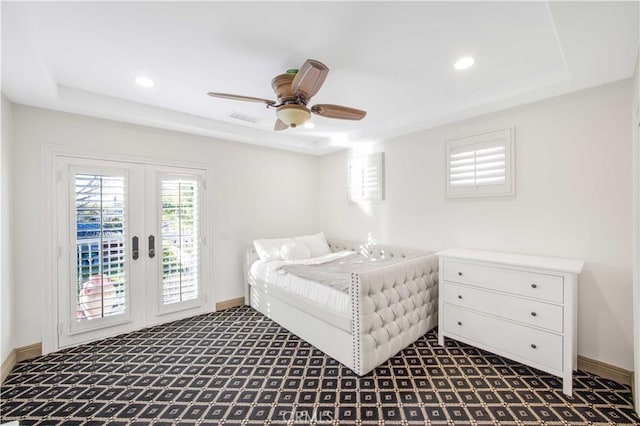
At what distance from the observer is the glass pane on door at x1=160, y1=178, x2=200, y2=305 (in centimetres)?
359

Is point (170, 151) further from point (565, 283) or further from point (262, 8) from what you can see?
point (565, 283)

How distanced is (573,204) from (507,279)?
925 millimetres

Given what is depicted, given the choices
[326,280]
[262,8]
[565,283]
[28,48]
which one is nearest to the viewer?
[262,8]

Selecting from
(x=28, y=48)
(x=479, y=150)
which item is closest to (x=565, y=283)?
A: (x=479, y=150)

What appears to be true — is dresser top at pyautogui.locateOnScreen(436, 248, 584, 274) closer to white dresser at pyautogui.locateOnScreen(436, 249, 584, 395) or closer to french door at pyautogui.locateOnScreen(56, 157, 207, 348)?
white dresser at pyautogui.locateOnScreen(436, 249, 584, 395)

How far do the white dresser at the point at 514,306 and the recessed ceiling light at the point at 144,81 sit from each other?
330cm

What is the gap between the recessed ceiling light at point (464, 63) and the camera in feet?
7.23

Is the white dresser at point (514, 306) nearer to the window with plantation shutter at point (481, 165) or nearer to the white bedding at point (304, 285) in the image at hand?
the window with plantation shutter at point (481, 165)

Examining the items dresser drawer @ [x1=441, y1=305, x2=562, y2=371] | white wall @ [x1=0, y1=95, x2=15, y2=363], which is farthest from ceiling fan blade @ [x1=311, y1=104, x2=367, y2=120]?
white wall @ [x1=0, y1=95, x2=15, y2=363]

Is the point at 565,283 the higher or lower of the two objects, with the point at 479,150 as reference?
lower

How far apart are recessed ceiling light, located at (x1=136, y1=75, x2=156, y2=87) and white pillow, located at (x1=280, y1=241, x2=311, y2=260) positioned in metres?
2.48

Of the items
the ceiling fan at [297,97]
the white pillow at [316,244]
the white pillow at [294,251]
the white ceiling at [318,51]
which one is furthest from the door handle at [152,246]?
the ceiling fan at [297,97]

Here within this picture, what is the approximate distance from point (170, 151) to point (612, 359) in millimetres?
5048

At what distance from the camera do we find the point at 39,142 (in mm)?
2818
